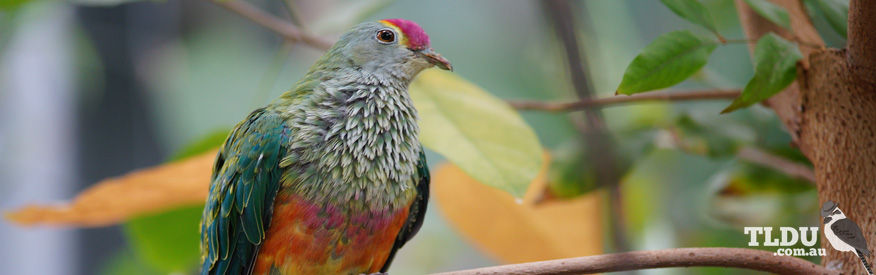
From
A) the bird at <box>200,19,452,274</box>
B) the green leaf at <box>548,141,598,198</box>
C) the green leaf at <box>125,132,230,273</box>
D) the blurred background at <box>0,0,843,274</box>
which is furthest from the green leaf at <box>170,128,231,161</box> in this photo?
the blurred background at <box>0,0,843,274</box>

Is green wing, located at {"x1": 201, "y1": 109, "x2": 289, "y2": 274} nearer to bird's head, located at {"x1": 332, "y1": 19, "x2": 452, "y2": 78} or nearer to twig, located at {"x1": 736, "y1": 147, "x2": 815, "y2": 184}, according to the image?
bird's head, located at {"x1": 332, "y1": 19, "x2": 452, "y2": 78}

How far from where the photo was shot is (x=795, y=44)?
0.51 m

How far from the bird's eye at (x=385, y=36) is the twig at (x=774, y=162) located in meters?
0.42

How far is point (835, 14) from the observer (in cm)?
50

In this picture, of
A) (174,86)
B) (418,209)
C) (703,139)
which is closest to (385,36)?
(418,209)

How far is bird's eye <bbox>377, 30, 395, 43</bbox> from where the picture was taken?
511mm

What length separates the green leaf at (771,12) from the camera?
488 mm

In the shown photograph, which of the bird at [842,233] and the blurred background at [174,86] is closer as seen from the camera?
the bird at [842,233]

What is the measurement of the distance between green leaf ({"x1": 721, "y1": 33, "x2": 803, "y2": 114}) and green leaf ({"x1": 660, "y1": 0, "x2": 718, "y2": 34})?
37 millimetres

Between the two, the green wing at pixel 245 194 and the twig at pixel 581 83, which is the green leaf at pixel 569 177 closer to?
the green wing at pixel 245 194

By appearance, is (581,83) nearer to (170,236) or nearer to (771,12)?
(771,12)

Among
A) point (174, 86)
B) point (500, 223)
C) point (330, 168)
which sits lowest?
point (174, 86)

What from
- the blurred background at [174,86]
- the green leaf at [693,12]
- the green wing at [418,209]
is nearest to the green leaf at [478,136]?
the green wing at [418,209]

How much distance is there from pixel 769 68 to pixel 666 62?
0.07m
